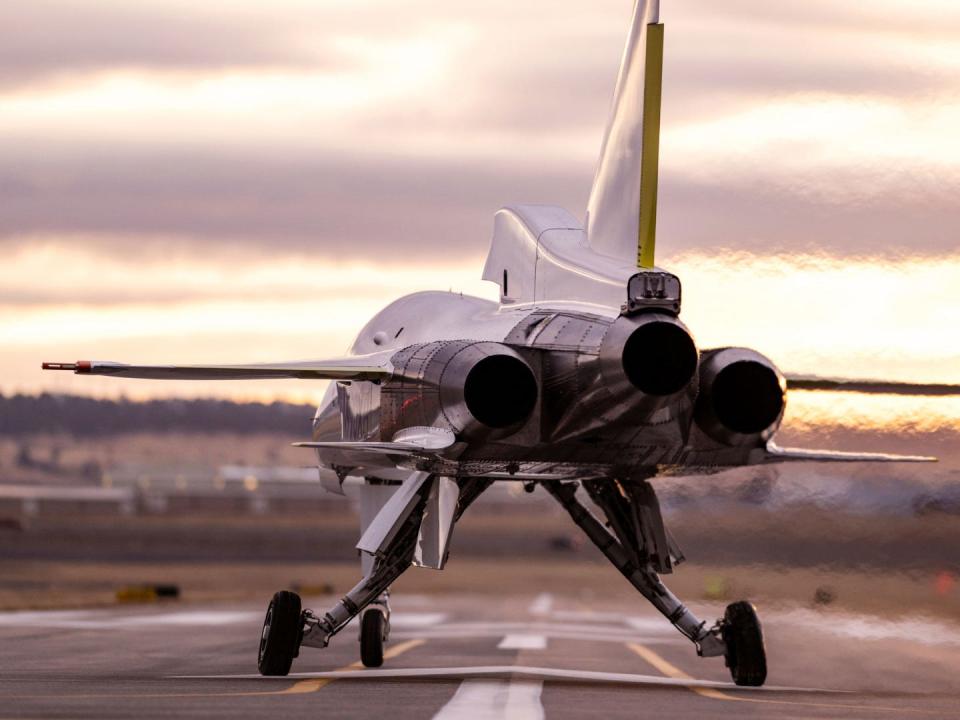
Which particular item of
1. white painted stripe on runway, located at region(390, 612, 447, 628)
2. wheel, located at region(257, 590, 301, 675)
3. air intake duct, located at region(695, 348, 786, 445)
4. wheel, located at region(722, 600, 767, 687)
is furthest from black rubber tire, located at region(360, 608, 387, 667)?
white painted stripe on runway, located at region(390, 612, 447, 628)

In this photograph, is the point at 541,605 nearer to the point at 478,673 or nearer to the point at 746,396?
the point at 478,673

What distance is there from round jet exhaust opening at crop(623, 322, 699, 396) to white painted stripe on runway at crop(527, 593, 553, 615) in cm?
3423

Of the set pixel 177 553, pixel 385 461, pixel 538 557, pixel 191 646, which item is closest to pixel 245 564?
pixel 177 553

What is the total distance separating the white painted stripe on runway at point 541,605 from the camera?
54812mm

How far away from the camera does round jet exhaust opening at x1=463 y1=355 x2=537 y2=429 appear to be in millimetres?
20859

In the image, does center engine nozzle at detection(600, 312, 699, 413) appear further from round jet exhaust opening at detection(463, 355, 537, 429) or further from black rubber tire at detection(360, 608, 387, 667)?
black rubber tire at detection(360, 608, 387, 667)

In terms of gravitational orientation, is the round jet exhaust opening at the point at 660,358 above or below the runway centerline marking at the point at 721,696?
above

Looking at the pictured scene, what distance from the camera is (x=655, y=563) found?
76.3 ft

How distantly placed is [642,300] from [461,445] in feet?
9.46

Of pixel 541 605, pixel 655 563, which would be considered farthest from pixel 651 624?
pixel 655 563

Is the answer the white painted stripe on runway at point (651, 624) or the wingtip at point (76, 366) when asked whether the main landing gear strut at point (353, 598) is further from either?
the white painted stripe on runway at point (651, 624)

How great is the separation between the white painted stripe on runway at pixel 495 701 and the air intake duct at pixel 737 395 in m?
3.29

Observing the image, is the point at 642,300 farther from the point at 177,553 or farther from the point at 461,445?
the point at 177,553

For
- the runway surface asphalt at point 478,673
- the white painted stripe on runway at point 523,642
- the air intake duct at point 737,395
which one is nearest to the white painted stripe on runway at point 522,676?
the runway surface asphalt at point 478,673
